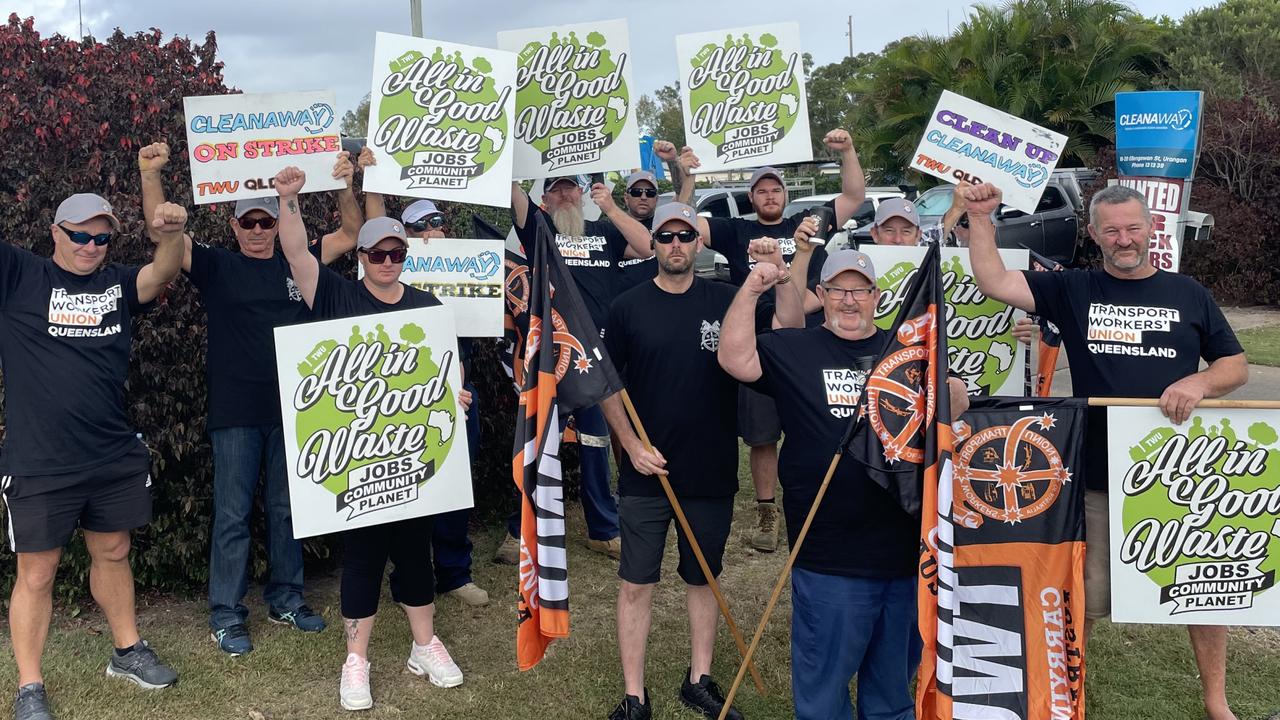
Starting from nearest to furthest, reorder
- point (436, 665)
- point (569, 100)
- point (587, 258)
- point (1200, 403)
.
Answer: point (1200, 403) < point (436, 665) < point (569, 100) < point (587, 258)

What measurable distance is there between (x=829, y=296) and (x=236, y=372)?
2.91 m

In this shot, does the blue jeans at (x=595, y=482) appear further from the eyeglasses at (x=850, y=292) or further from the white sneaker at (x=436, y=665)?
the eyeglasses at (x=850, y=292)

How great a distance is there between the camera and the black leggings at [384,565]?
4.83 meters

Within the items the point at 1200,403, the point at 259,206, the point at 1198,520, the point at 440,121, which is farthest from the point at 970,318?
the point at 259,206

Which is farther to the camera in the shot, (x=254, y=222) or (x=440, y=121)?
Answer: (x=440, y=121)

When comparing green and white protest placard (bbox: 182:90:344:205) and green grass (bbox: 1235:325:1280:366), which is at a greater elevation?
green and white protest placard (bbox: 182:90:344:205)

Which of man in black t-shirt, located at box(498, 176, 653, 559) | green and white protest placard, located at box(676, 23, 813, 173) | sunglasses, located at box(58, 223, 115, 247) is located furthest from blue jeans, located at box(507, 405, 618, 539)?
sunglasses, located at box(58, 223, 115, 247)

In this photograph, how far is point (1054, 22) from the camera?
966 inches

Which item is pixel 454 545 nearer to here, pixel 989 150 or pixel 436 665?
pixel 436 665

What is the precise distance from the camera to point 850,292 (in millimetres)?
4090

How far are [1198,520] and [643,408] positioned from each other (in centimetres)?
238

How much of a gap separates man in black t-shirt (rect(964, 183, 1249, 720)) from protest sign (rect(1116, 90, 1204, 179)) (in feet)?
5.64

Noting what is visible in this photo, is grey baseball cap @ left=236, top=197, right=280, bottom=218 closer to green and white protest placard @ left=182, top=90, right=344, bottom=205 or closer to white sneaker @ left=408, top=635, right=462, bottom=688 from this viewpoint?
green and white protest placard @ left=182, top=90, right=344, bottom=205

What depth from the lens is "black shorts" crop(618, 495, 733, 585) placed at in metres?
4.61
